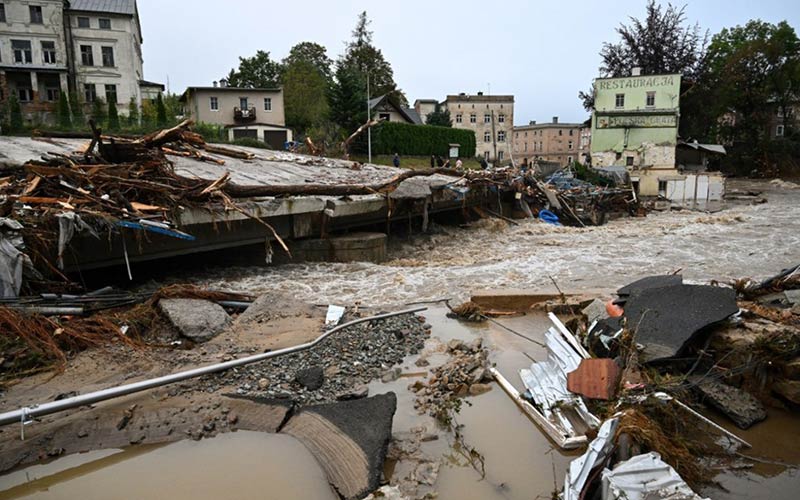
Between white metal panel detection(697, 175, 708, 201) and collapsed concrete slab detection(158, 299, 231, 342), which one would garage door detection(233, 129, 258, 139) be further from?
collapsed concrete slab detection(158, 299, 231, 342)

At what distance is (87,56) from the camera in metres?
43.7

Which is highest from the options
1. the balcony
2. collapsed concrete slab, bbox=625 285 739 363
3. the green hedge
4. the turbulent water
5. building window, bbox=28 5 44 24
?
building window, bbox=28 5 44 24

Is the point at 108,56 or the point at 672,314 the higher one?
the point at 108,56

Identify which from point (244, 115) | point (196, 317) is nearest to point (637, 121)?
point (244, 115)

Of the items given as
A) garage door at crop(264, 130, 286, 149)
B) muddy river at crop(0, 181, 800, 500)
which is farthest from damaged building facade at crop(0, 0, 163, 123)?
muddy river at crop(0, 181, 800, 500)

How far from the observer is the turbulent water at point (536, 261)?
11000 mm

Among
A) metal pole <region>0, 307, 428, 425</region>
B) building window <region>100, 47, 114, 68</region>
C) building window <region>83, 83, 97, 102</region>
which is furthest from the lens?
building window <region>100, 47, 114, 68</region>

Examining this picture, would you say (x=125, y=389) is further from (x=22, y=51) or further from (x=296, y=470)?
(x=22, y=51)

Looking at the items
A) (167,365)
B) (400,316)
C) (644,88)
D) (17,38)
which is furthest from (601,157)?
(17,38)

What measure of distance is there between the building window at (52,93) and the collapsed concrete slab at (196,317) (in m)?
45.9

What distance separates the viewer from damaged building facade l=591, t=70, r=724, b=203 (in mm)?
42656

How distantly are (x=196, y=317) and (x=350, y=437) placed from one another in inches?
141

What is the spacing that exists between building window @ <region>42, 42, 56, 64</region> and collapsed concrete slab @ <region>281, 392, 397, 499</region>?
4924 centimetres

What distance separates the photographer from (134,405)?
498cm
